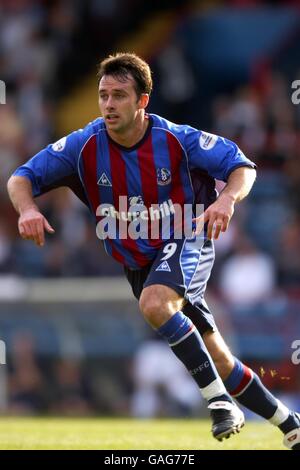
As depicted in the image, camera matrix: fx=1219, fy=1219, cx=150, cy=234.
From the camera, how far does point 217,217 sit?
6848 mm

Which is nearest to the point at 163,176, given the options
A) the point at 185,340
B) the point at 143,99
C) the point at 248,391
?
the point at 143,99

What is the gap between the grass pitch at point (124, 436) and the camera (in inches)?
314

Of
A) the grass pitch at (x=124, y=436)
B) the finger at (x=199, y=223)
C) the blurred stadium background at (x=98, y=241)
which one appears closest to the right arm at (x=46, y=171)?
the finger at (x=199, y=223)

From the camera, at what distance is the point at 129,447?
25.8ft

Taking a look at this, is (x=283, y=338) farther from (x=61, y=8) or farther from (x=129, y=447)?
(x=61, y=8)

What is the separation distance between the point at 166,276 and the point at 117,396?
7138 millimetres

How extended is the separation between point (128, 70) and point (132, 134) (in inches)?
15.5

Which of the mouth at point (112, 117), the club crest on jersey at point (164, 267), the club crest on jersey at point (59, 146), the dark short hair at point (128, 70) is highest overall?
the dark short hair at point (128, 70)

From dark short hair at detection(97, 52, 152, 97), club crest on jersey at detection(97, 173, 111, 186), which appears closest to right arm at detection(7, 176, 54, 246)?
club crest on jersey at detection(97, 173, 111, 186)

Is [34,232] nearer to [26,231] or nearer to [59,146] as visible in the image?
[26,231]

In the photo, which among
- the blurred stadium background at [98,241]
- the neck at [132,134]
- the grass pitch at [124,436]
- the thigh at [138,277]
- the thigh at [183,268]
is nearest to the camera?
the thigh at [183,268]

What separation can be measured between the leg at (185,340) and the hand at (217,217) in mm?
466

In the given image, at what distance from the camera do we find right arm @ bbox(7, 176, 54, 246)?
277 inches

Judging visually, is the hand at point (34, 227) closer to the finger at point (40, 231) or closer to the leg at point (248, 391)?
the finger at point (40, 231)
